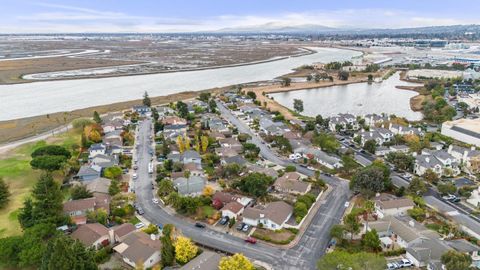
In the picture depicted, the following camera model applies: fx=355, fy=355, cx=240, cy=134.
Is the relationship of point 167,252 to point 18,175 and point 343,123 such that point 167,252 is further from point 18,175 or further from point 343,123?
point 343,123

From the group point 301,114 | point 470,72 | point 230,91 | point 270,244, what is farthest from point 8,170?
point 470,72

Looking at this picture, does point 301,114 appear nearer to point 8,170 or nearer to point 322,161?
point 322,161

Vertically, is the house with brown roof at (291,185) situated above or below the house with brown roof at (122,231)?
below

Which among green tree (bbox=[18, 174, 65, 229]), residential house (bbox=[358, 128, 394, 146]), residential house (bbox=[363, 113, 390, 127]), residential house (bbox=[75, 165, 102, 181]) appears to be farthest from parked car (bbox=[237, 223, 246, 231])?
residential house (bbox=[363, 113, 390, 127])

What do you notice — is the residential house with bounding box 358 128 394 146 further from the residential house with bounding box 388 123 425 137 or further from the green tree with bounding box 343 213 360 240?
the green tree with bounding box 343 213 360 240

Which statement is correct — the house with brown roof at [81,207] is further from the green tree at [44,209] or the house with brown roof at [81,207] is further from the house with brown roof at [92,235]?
→ the house with brown roof at [92,235]

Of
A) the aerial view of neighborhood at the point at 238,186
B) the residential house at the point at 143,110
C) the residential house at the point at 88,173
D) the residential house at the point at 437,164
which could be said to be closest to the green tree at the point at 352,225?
the aerial view of neighborhood at the point at 238,186
